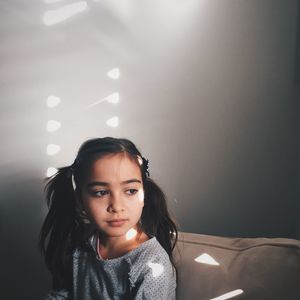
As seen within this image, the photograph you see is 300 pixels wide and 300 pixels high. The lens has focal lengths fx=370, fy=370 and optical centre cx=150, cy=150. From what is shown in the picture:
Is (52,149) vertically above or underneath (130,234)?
above

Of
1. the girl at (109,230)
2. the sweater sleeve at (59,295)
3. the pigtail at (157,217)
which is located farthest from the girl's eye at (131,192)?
the sweater sleeve at (59,295)

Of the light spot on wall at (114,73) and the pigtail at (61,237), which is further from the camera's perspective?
the light spot on wall at (114,73)

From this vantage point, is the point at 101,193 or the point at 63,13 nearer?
the point at 101,193

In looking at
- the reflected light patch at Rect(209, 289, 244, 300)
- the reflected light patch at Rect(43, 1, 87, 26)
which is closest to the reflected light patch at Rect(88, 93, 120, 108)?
the reflected light patch at Rect(43, 1, 87, 26)

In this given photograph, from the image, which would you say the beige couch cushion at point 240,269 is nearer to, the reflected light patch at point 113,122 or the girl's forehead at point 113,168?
the girl's forehead at point 113,168

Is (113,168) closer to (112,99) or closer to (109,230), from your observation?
(109,230)

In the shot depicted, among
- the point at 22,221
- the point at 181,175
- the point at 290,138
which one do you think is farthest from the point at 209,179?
the point at 22,221

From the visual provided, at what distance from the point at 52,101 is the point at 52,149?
173 millimetres

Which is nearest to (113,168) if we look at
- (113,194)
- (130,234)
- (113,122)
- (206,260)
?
(113,194)

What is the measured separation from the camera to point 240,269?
89cm

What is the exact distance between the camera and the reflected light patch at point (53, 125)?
1327 millimetres

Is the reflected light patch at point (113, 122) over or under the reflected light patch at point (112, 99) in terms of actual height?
under

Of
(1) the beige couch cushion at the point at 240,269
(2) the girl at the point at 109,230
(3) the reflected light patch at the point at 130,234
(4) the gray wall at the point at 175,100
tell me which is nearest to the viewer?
(1) the beige couch cushion at the point at 240,269

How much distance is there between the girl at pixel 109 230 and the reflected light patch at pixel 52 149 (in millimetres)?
277
